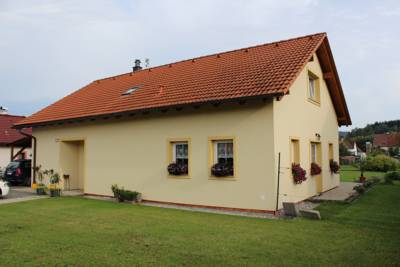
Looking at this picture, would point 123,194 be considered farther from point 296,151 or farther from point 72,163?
point 296,151

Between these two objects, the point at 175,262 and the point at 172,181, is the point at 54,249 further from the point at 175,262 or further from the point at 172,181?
the point at 172,181

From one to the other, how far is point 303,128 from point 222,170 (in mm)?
3957

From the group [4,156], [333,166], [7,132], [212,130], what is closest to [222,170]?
[212,130]

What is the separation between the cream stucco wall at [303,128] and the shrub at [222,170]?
5.07 ft

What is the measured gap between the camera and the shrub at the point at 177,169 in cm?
1150

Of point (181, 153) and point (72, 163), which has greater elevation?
point (181, 153)

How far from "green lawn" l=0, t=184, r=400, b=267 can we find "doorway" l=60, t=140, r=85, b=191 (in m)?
5.29

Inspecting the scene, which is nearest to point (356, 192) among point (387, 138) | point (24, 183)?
point (24, 183)

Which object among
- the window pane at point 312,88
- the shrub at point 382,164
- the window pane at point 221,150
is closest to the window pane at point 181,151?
the window pane at point 221,150

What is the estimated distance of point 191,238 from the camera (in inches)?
279

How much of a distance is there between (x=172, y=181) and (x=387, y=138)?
83207mm

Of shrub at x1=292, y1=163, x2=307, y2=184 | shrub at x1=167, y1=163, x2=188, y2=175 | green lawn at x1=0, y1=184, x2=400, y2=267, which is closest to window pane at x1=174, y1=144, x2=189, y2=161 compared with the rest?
shrub at x1=167, y1=163, x2=188, y2=175

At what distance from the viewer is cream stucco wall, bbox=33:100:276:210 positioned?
10133 mm

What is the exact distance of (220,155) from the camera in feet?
36.3
